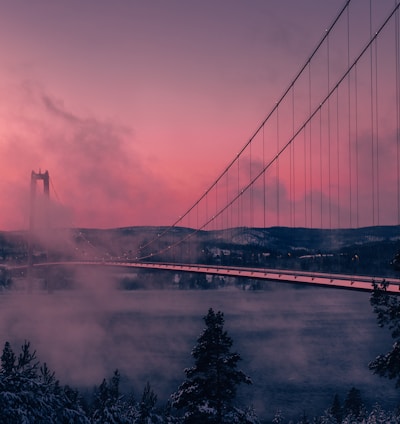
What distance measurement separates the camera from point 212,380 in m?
13.5

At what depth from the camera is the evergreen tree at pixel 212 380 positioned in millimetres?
13406

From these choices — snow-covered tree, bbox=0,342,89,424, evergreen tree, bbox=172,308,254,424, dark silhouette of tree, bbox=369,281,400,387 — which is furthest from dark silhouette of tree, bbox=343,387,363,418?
snow-covered tree, bbox=0,342,89,424

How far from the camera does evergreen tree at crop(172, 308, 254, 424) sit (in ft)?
44.0

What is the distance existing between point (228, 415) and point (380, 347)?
61.4 m

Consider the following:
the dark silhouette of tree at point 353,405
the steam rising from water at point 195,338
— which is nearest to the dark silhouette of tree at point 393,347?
the dark silhouette of tree at point 353,405

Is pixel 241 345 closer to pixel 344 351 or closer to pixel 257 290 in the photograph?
pixel 344 351

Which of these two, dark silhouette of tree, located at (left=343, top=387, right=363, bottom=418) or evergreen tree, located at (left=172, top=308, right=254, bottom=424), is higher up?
evergreen tree, located at (left=172, top=308, right=254, bottom=424)

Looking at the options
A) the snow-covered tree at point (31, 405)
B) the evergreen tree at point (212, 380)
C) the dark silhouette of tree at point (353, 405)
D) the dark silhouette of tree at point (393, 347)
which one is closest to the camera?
the snow-covered tree at point (31, 405)

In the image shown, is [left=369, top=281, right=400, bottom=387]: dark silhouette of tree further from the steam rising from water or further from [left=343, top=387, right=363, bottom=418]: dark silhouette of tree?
the steam rising from water

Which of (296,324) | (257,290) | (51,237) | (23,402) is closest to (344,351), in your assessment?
(296,324)

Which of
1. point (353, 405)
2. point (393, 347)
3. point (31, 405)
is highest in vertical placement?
point (31, 405)

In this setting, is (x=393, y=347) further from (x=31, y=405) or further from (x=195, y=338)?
(x=195, y=338)

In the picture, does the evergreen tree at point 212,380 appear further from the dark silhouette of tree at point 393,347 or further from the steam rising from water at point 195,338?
the steam rising from water at point 195,338

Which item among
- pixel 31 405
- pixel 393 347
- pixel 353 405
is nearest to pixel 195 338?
pixel 353 405
